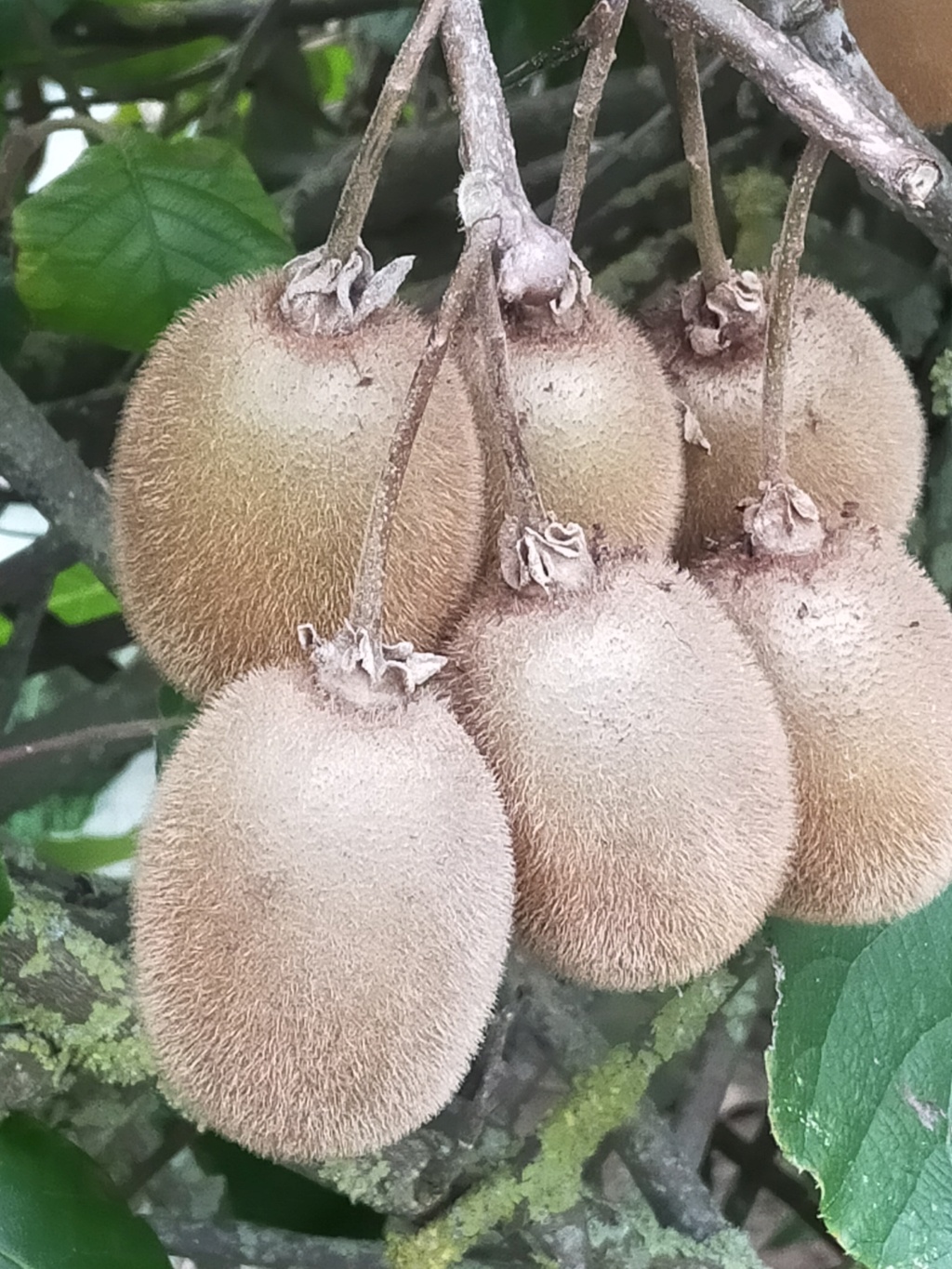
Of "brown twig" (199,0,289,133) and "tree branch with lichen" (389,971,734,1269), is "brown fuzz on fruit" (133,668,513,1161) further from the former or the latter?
"brown twig" (199,0,289,133)

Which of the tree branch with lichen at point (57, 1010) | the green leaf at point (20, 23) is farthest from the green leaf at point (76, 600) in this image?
the tree branch with lichen at point (57, 1010)

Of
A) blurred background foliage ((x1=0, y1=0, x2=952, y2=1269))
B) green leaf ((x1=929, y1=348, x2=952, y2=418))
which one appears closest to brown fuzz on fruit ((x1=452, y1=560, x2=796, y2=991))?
blurred background foliage ((x1=0, y1=0, x2=952, y2=1269))

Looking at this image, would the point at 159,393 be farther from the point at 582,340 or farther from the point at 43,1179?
the point at 43,1179

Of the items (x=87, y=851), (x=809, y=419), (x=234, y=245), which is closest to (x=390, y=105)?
(x=809, y=419)

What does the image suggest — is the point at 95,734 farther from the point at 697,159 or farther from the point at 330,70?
the point at 330,70

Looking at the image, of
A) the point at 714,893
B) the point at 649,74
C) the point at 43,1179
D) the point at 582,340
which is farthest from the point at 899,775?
the point at 649,74

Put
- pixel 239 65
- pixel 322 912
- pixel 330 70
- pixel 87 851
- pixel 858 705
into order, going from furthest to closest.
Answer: pixel 330 70 → pixel 87 851 → pixel 239 65 → pixel 858 705 → pixel 322 912

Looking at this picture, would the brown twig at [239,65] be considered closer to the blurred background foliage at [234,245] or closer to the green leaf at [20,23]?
the blurred background foliage at [234,245]
